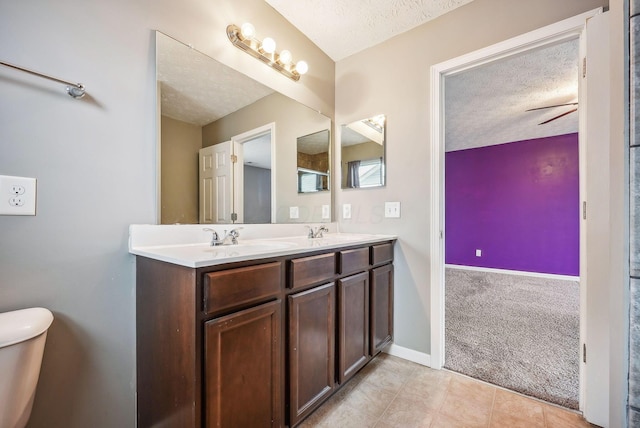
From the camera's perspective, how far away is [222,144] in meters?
1.50

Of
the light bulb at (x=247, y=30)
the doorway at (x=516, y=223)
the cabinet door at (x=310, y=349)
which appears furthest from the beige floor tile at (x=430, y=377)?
the light bulb at (x=247, y=30)

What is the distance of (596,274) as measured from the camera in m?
1.28

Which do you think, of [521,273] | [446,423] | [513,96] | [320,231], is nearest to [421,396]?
[446,423]

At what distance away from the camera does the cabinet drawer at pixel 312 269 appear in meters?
1.16

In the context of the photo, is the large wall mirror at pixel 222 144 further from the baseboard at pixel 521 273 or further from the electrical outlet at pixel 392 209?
the baseboard at pixel 521 273

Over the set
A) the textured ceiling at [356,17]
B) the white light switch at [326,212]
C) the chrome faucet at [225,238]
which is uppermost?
the textured ceiling at [356,17]

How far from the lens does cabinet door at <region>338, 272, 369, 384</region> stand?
4.64ft

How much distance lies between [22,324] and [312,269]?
963 millimetres

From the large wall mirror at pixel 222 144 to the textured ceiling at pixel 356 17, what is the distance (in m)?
0.54

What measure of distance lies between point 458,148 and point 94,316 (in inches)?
221

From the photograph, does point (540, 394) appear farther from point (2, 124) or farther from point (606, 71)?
point (2, 124)

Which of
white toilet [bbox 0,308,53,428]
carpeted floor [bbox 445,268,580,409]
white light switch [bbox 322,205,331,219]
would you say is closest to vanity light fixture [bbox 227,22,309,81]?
white light switch [bbox 322,205,331,219]

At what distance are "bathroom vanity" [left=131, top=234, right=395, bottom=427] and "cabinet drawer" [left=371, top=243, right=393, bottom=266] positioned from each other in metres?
0.28

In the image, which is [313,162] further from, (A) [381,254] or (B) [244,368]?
(B) [244,368]
